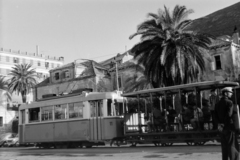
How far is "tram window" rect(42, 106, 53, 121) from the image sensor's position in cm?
2240

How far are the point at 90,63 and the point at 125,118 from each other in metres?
37.5

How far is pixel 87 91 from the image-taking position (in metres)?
21.0

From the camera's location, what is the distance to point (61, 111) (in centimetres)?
2158

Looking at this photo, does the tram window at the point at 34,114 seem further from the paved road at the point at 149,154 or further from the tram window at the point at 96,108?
the paved road at the point at 149,154

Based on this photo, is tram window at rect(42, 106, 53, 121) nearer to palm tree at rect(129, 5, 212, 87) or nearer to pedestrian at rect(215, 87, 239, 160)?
palm tree at rect(129, 5, 212, 87)

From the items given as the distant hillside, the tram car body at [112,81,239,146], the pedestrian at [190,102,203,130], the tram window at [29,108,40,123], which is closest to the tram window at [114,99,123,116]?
the tram car body at [112,81,239,146]

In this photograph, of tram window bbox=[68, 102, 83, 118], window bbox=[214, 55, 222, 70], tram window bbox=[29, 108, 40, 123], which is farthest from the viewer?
window bbox=[214, 55, 222, 70]

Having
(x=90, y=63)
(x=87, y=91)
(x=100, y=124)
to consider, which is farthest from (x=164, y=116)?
(x=90, y=63)

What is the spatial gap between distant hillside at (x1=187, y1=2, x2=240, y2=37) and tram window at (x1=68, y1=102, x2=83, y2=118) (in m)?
29.6

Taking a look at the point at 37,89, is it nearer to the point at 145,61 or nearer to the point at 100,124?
the point at 145,61

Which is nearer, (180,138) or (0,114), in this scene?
(180,138)

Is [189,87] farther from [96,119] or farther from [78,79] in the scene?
[78,79]

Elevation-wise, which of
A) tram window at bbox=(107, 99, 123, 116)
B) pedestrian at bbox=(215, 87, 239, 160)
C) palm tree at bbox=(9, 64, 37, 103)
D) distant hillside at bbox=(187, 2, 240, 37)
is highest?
distant hillside at bbox=(187, 2, 240, 37)

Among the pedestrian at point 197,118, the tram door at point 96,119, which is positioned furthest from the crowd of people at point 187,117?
the tram door at point 96,119
